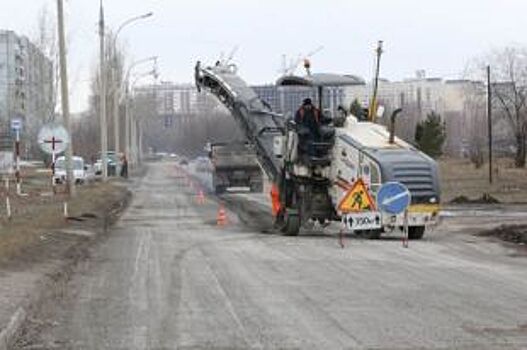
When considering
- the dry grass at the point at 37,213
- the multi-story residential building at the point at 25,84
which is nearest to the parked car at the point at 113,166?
the multi-story residential building at the point at 25,84

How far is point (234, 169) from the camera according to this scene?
5150 cm

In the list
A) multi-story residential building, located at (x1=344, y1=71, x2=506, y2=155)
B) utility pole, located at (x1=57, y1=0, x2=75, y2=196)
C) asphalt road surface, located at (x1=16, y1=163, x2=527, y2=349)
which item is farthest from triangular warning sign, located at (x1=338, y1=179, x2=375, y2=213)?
multi-story residential building, located at (x1=344, y1=71, x2=506, y2=155)

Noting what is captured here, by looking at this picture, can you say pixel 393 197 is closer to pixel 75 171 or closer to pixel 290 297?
pixel 290 297

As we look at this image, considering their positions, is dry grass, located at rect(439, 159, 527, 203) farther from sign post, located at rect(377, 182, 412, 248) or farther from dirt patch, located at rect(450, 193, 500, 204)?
sign post, located at rect(377, 182, 412, 248)

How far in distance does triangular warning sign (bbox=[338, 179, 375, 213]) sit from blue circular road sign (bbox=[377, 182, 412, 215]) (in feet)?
2.45

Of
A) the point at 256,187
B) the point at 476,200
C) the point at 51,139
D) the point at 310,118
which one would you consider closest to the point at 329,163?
the point at 310,118

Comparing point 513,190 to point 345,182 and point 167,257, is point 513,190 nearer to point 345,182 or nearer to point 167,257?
point 345,182

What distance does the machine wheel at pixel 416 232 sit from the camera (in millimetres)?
24500

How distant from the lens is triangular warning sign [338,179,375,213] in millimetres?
23406

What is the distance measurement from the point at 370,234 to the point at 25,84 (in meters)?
83.4

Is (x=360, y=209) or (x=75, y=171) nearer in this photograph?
(x=360, y=209)

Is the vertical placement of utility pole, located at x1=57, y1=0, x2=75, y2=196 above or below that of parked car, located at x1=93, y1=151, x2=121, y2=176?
above

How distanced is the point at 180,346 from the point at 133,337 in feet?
2.44

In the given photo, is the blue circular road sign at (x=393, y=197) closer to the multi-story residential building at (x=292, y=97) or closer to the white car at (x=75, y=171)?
the multi-story residential building at (x=292, y=97)
